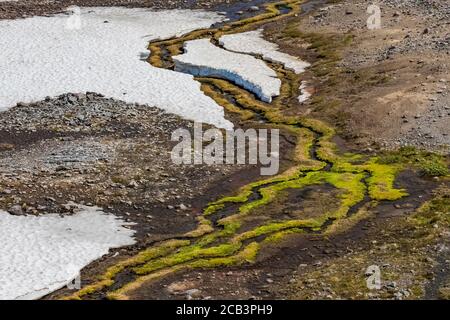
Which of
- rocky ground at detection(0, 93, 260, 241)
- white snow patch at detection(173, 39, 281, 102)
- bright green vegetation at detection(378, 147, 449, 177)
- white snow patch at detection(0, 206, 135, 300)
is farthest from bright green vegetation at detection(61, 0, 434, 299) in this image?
rocky ground at detection(0, 93, 260, 241)

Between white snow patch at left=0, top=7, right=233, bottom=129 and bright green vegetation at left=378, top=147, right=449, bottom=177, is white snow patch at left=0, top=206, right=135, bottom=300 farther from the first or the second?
white snow patch at left=0, top=7, right=233, bottom=129

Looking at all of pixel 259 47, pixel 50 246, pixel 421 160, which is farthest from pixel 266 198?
pixel 259 47

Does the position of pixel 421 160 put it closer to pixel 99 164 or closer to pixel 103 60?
pixel 99 164

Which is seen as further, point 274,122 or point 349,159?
point 274,122

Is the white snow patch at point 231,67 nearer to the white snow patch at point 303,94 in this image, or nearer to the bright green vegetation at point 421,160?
the white snow patch at point 303,94

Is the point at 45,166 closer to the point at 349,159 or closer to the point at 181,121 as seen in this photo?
the point at 181,121

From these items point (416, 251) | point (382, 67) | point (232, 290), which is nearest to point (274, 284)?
point (232, 290)
